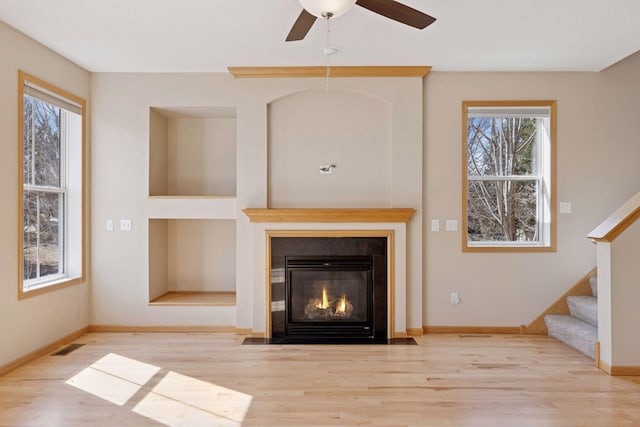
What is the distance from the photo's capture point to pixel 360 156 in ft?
Answer: 14.6

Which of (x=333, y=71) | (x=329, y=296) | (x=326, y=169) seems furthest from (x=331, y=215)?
(x=333, y=71)

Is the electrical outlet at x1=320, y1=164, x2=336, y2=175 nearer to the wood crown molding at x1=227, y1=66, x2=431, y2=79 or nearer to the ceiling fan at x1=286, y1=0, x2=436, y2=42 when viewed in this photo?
the wood crown molding at x1=227, y1=66, x2=431, y2=79

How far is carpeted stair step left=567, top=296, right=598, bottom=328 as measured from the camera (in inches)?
154

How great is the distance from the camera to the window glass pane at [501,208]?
455 cm

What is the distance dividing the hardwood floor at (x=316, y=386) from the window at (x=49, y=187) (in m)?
0.76

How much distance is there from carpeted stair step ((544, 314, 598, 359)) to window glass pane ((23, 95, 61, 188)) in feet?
16.0

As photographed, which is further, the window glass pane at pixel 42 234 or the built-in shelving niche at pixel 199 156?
the built-in shelving niche at pixel 199 156

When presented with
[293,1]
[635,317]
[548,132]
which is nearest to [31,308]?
[293,1]

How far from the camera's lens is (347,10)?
239 cm

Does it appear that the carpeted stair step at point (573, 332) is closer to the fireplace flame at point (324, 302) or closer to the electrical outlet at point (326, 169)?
the fireplace flame at point (324, 302)

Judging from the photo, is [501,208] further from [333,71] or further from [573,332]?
[333,71]

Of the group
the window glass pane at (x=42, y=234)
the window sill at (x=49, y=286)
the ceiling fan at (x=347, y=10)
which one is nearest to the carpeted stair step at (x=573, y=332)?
the ceiling fan at (x=347, y=10)

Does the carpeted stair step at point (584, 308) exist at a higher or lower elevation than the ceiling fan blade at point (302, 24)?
lower

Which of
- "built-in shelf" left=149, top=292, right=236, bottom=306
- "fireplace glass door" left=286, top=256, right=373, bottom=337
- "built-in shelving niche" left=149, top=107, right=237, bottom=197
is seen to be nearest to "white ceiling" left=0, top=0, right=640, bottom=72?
"built-in shelving niche" left=149, top=107, right=237, bottom=197
